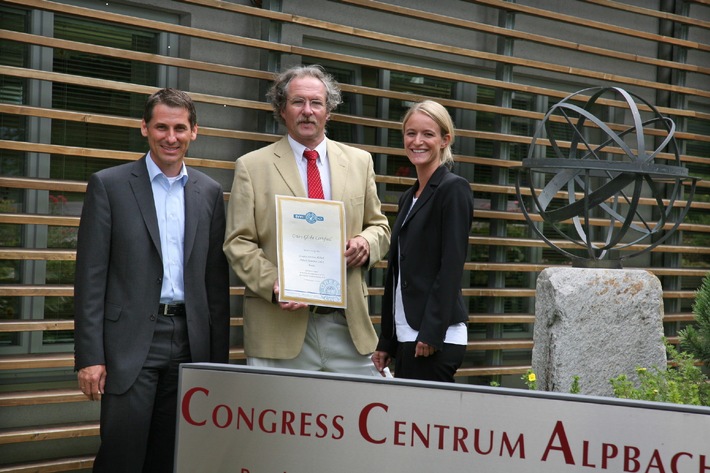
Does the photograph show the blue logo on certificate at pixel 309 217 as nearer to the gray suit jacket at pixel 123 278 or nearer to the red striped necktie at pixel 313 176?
the red striped necktie at pixel 313 176

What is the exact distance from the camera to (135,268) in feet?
10.0

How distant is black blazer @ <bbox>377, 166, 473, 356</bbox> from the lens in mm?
3346

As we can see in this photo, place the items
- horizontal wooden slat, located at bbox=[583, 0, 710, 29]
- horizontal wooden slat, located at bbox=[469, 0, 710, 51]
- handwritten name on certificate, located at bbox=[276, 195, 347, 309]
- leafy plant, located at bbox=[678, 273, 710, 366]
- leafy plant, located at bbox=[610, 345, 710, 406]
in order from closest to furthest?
handwritten name on certificate, located at bbox=[276, 195, 347, 309], leafy plant, located at bbox=[610, 345, 710, 406], leafy plant, located at bbox=[678, 273, 710, 366], horizontal wooden slat, located at bbox=[469, 0, 710, 51], horizontal wooden slat, located at bbox=[583, 0, 710, 29]

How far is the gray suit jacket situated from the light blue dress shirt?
0.10ft

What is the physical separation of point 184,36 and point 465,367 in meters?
3.08

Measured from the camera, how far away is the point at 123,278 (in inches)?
121

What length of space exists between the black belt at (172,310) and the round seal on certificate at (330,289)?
53 cm

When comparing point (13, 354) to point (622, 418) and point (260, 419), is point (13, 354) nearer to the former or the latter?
point (260, 419)

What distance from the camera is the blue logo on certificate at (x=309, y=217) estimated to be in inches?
128

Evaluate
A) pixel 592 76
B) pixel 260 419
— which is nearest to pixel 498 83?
pixel 592 76

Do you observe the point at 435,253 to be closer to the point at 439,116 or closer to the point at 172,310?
the point at 439,116

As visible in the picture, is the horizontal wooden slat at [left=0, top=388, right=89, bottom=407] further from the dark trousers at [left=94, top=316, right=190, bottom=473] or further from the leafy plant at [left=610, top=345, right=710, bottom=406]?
the leafy plant at [left=610, top=345, right=710, bottom=406]

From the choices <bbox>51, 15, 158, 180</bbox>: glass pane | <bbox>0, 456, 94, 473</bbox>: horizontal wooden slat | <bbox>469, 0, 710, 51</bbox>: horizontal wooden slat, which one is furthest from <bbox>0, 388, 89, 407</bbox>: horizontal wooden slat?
<bbox>469, 0, 710, 51</bbox>: horizontal wooden slat

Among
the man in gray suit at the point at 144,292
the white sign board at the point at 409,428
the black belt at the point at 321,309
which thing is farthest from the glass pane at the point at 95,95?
the white sign board at the point at 409,428
